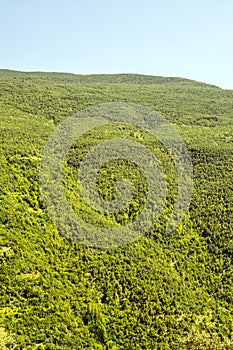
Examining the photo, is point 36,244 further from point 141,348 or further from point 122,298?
point 141,348

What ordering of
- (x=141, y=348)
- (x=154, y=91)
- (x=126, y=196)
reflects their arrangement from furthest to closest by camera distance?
1. (x=154, y=91)
2. (x=126, y=196)
3. (x=141, y=348)

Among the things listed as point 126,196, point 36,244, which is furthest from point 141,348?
point 126,196

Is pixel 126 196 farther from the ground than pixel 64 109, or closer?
closer

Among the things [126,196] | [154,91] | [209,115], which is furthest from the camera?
[154,91]

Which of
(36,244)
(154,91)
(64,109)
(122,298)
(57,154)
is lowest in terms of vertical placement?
(122,298)

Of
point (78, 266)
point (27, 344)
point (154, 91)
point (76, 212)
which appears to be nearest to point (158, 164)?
point (76, 212)

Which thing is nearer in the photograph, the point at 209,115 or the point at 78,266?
the point at 78,266
